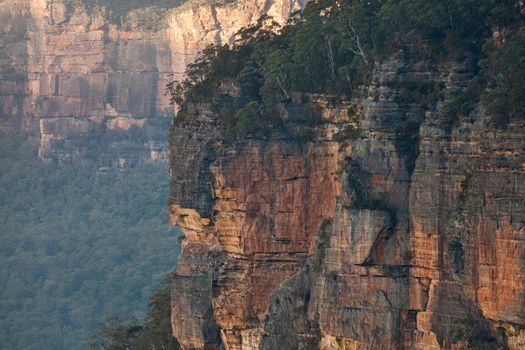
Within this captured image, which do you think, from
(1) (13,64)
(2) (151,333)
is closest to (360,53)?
(2) (151,333)

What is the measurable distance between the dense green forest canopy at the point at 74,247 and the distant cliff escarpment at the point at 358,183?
5043cm

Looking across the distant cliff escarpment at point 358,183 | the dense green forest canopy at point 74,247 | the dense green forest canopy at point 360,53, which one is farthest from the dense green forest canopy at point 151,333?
the dense green forest canopy at point 74,247

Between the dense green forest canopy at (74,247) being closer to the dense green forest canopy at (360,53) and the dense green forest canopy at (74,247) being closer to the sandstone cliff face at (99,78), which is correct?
the sandstone cliff face at (99,78)

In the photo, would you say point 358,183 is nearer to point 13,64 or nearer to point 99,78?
point 99,78

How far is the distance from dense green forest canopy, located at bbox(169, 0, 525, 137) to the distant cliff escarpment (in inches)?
2.6

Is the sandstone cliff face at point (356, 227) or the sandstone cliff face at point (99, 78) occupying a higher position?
the sandstone cliff face at point (99, 78)

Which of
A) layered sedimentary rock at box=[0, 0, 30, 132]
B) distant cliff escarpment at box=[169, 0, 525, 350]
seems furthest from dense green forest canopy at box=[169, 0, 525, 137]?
layered sedimentary rock at box=[0, 0, 30, 132]

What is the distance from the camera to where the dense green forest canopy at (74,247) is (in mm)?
135500

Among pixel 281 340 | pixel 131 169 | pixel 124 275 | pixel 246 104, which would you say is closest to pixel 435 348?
pixel 281 340

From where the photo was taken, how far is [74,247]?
505ft

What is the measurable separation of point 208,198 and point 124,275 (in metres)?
70.4

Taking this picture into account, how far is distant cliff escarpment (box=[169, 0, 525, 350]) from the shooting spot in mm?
58000

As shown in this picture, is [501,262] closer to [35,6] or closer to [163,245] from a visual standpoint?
[163,245]

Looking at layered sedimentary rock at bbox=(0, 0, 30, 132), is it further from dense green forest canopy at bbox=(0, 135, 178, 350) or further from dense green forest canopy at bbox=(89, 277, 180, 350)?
dense green forest canopy at bbox=(89, 277, 180, 350)
